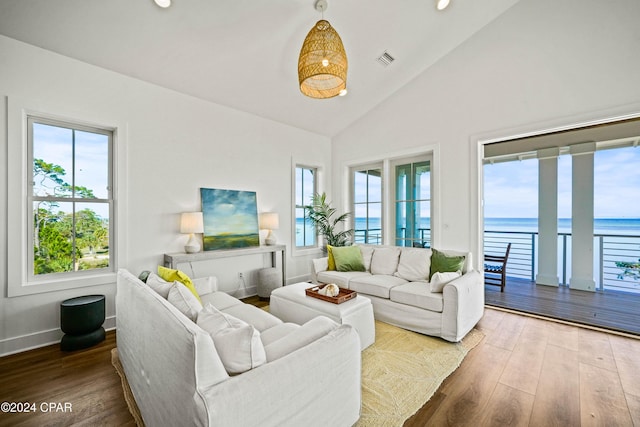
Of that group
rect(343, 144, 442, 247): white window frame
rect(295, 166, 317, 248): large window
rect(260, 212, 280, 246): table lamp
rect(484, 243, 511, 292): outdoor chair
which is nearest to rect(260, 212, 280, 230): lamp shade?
rect(260, 212, 280, 246): table lamp

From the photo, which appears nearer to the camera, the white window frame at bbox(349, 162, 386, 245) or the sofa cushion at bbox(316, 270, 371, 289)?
the sofa cushion at bbox(316, 270, 371, 289)

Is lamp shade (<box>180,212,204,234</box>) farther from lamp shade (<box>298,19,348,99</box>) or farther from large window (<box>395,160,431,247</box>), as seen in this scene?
large window (<box>395,160,431,247</box>)

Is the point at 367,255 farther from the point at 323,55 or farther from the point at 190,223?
the point at 323,55

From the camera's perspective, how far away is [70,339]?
263cm

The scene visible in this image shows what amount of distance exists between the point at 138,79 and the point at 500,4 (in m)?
4.62

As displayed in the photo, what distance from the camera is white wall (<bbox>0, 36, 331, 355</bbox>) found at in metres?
2.62

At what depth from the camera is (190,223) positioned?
3.49m

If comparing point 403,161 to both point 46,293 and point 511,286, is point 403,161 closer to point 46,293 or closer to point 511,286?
point 511,286

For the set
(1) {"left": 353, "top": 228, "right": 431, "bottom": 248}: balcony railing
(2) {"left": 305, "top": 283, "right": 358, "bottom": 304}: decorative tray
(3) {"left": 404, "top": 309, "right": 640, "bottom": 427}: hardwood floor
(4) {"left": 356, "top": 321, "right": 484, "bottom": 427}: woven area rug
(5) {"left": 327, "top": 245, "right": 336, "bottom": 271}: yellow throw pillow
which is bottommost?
(3) {"left": 404, "top": 309, "right": 640, "bottom": 427}: hardwood floor

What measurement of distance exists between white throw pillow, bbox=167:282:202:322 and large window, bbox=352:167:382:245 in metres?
3.94

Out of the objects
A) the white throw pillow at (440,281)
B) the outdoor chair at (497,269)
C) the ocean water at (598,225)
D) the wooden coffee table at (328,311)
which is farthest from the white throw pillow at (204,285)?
the ocean water at (598,225)

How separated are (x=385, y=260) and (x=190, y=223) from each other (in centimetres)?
266

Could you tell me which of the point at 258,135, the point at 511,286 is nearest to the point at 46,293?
the point at 258,135

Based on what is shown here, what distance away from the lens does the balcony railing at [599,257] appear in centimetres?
431
